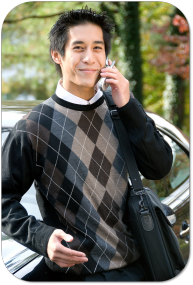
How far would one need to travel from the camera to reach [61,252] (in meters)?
1.38

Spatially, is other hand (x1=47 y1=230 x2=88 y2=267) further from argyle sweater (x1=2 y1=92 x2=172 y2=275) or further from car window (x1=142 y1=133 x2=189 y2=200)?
car window (x1=142 y1=133 x2=189 y2=200)

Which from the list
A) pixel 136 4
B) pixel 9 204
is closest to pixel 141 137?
pixel 9 204

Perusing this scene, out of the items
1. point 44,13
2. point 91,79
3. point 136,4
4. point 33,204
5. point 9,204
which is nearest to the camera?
point 9,204

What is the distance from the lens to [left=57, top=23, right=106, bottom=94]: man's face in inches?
62.9

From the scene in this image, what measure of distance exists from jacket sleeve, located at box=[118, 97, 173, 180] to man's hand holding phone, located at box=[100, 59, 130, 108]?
28 mm

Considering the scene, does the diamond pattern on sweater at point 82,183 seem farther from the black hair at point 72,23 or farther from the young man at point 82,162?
the black hair at point 72,23

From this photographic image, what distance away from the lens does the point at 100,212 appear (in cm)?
159

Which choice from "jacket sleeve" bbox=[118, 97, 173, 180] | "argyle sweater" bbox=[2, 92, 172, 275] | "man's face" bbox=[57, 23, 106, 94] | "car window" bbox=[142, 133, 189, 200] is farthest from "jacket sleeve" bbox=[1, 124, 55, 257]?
"car window" bbox=[142, 133, 189, 200]

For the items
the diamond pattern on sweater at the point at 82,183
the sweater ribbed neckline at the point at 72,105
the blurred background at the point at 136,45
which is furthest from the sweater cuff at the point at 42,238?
the blurred background at the point at 136,45

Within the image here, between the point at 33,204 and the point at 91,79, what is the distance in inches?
37.0

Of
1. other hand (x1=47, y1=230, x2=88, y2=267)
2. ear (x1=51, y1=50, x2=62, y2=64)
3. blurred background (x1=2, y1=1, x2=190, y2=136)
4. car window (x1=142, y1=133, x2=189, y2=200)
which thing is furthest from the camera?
blurred background (x1=2, y1=1, x2=190, y2=136)

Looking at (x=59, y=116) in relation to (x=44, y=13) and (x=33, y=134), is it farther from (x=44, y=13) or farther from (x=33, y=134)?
(x=44, y=13)

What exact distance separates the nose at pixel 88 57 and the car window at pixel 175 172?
4.16 ft

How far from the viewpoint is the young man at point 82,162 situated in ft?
5.00
